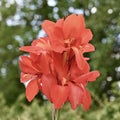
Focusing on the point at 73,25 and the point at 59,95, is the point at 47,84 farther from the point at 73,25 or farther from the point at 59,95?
the point at 73,25

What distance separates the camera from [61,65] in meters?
1.80

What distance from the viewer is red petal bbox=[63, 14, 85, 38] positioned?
1.85m

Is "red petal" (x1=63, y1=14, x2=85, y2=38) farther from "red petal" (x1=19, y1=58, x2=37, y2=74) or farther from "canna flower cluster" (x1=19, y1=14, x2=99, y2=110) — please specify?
"red petal" (x1=19, y1=58, x2=37, y2=74)

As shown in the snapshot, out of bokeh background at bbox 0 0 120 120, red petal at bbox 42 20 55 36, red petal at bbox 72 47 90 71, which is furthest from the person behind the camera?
bokeh background at bbox 0 0 120 120

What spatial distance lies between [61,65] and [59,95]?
4.4 inches

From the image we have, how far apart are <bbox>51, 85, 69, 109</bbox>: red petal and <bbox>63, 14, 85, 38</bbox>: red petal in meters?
0.21

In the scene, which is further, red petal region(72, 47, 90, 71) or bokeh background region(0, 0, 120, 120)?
bokeh background region(0, 0, 120, 120)

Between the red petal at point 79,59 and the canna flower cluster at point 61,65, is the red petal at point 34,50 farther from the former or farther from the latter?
the red petal at point 79,59

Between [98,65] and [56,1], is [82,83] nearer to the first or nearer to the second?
[98,65]

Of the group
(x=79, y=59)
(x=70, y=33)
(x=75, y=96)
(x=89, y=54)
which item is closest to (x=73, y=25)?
(x=70, y=33)

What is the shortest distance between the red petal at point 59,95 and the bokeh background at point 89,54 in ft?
7.00

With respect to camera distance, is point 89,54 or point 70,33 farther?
point 89,54

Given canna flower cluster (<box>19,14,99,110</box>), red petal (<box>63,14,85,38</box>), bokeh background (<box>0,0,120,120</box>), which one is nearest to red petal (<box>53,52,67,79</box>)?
canna flower cluster (<box>19,14,99,110</box>)

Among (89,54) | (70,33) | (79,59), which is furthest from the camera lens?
(89,54)
